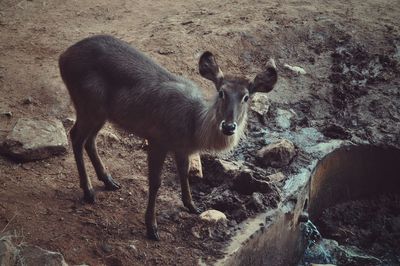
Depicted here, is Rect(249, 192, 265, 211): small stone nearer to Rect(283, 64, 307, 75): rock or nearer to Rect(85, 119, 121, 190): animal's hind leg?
Rect(85, 119, 121, 190): animal's hind leg

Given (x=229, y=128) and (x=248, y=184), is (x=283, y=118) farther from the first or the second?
(x=229, y=128)

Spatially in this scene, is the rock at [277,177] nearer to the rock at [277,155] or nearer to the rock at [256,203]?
the rock at [277,155]

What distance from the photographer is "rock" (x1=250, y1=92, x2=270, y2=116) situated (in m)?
6.56

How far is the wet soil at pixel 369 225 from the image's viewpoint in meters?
6.27

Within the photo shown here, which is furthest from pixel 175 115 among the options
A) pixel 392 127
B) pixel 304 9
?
pixel 304 9

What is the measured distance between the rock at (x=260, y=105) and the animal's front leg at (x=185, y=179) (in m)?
1.83

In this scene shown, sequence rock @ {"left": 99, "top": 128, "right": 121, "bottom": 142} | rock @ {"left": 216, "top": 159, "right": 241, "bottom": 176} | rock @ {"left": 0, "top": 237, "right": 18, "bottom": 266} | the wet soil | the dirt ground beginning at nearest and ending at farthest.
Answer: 1. rock @ {"left": 0, "top": 237, "right": 18, "bottom": 266}
2. the dirt ground
3. rock @ {"left": 216, "top": 159, "right": 241, "bottom": 176}
4. rock @ {"left": 99, "top": 128, "right": 121, "bottom": 142}
5. the wet soil

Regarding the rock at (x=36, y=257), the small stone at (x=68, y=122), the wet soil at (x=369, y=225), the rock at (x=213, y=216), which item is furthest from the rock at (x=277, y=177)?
the rock at (x=36, y=257)

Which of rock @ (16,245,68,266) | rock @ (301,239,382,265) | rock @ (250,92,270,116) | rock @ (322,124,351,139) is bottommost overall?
rock @ (301,239,382,265)

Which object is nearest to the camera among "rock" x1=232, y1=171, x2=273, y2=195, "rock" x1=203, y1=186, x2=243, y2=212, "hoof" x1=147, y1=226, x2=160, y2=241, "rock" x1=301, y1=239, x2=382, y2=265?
"hoof" x1=147, y1=226, x2=160, y2=241

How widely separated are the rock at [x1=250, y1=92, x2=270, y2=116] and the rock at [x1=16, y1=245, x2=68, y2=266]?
11.8ft

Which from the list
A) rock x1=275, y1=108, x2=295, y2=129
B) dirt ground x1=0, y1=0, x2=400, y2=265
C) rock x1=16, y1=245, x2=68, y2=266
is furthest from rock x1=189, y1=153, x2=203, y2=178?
rock x1=16, y1=245, x2=68, y2=266

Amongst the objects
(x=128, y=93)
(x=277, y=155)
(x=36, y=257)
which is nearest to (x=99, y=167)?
(x=128, y=93)

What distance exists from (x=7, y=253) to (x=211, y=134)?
2.05 metres
